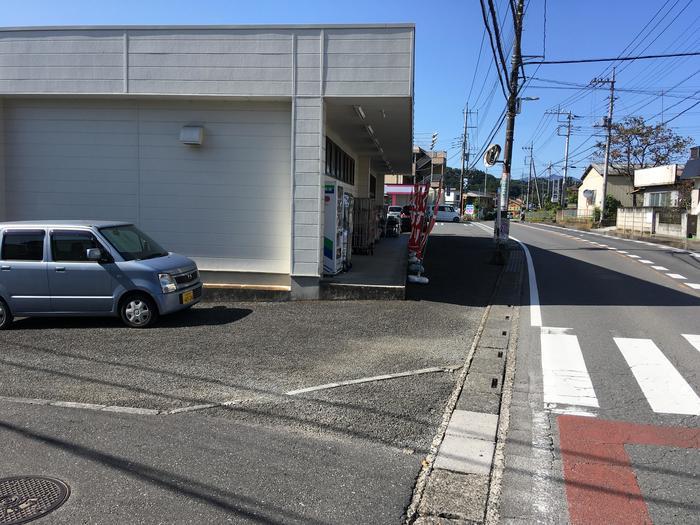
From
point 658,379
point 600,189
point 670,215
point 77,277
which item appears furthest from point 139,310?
point 600,189

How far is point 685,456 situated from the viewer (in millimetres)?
4211

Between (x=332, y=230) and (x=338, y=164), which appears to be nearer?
(x=332, y=230)

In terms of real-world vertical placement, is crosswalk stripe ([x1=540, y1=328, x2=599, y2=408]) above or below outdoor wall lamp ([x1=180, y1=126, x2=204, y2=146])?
below

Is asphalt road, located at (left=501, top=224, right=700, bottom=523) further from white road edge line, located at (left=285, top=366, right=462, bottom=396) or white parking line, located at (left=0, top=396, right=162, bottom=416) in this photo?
white parking line, located at (left=0, top=396, right=162, bottom=416)

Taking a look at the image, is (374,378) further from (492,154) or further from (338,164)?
(492,154)

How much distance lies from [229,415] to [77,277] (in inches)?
182

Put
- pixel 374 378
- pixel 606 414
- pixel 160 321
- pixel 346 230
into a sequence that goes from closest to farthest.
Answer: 1. pixel 606 414
2. pixel 374 378
3. pixel 160 321
4. pixel 346 230

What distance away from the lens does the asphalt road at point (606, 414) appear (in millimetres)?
3582

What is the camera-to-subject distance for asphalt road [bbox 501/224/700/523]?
3582mm

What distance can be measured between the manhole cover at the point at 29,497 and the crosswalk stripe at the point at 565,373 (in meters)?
4.32

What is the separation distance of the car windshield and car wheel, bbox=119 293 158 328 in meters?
0.64

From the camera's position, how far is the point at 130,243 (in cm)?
879

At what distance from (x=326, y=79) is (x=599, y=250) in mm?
16896

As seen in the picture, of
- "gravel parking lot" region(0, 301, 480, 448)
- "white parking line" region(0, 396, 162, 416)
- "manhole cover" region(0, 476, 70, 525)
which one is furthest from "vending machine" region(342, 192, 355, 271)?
"manhole cover" region(0, 476, 70, 525)
